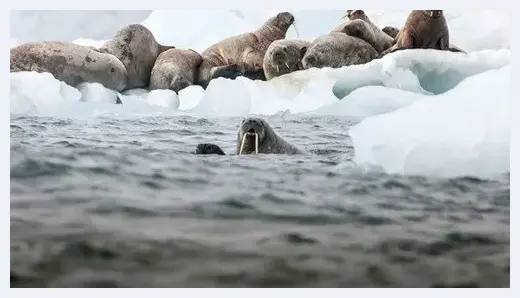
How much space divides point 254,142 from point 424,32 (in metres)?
1.69

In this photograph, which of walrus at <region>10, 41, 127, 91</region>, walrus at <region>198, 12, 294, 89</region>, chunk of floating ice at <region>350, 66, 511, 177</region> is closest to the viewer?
chunk of floating ice at <region>350, 66, 511, 177</region>

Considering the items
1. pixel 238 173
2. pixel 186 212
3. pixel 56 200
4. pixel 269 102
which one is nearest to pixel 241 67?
pixel 269 102

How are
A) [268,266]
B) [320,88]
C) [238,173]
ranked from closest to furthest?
1. [268,266]
2. [238,173]
3. [320,88]

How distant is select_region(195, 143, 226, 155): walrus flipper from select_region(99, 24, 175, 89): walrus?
93 cm

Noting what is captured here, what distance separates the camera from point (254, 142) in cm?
614

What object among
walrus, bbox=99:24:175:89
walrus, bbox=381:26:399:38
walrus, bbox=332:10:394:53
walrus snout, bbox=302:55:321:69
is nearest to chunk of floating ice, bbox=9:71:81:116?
walrus, bbox=99:24:175:89

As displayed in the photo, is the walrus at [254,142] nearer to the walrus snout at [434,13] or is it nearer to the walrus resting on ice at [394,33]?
the walrus resting on ice at [394,33]

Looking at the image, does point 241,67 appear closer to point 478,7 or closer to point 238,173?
point 238,173

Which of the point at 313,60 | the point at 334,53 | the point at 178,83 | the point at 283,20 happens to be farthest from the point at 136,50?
the point at 334,53

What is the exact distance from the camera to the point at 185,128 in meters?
6.39

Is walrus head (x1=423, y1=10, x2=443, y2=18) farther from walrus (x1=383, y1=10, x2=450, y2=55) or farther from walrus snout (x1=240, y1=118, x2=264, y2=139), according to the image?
walrus snout (x1=240, y1=118, x2=264, y2=139)

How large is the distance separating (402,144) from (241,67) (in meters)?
1.59

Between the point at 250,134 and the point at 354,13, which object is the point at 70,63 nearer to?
the point at 250,134

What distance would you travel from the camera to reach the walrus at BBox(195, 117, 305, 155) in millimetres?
6207
